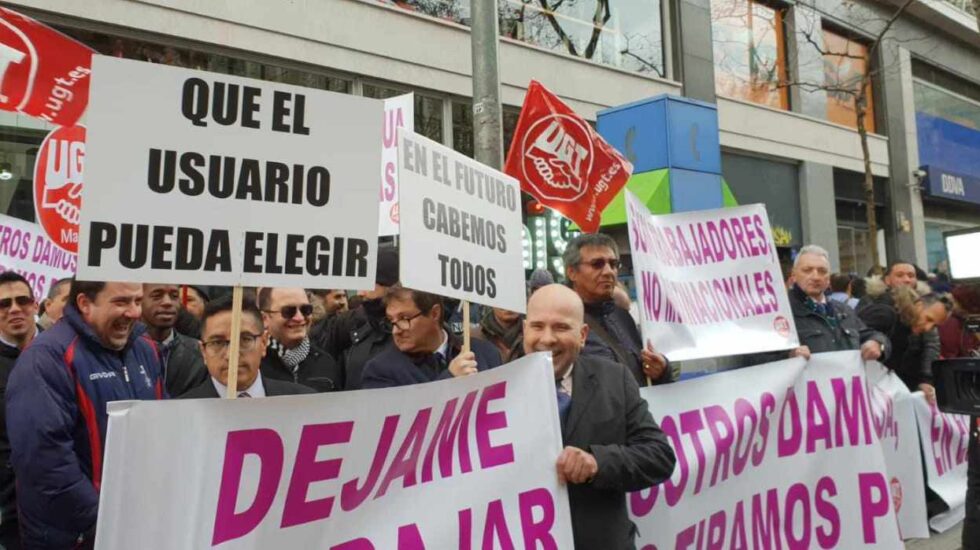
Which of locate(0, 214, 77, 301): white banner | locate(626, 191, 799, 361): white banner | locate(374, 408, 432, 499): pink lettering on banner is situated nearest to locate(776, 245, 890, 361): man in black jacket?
locate(626, 191, 799, 361): white banner

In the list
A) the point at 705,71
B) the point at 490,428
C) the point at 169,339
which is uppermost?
the point at 705,71

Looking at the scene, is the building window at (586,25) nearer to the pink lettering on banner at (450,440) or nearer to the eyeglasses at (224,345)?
the eyeglasses at (224,345)

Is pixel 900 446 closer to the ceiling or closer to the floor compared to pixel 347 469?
closer to the floor

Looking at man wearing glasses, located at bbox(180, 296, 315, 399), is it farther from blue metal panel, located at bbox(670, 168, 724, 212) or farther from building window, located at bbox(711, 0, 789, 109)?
building window, located at bbox(711, 0, 789, 109)

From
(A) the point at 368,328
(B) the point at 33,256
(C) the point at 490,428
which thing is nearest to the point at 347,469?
(C) the point at 490,428

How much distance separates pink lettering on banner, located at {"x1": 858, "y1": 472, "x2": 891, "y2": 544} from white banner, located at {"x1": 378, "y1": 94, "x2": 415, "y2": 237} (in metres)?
2.82

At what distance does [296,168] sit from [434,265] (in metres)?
0.57

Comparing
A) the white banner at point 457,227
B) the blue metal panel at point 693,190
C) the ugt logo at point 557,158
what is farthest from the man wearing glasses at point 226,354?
the blue metal panel at point 693,190

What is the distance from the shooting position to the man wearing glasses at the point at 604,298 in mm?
3787

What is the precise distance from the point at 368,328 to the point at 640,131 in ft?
22.0

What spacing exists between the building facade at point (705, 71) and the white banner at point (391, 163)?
3.66m

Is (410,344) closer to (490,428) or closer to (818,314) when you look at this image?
(490,428)

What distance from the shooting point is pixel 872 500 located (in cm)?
420

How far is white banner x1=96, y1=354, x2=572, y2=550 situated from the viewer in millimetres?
1941
